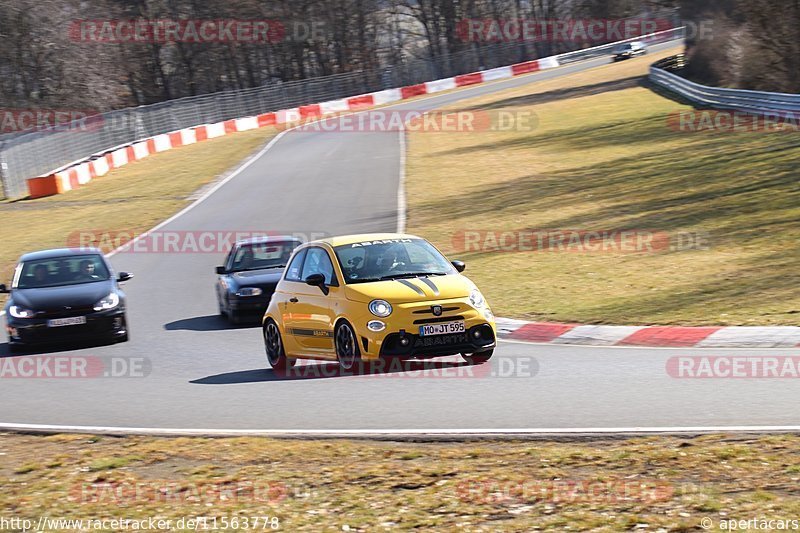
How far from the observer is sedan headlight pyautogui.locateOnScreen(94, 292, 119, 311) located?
643 inches

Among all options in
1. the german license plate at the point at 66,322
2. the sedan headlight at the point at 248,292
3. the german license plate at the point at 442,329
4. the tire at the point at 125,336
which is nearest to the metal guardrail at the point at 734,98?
the sedan headlight at the point at 248,292

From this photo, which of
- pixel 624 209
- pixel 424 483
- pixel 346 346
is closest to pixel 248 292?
pixel 346 346

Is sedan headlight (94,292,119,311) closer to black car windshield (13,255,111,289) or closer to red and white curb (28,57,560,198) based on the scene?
black car windshield (13,255,111,289)

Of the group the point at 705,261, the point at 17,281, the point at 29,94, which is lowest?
the point at 705,261

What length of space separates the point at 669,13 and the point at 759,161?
277 ft

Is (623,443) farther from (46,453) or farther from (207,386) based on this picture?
(207,386)

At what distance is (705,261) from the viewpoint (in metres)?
19.6

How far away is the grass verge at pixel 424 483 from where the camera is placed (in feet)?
21.7

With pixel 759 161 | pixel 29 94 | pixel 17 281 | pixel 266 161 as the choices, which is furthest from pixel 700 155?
pixel 29 94

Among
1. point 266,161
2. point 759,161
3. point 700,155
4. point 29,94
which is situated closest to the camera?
point 759,161

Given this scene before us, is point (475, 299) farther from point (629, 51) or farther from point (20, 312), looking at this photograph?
point (629, 51)

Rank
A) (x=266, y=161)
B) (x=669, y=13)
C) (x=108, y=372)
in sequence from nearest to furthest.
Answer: (x=108, y=372), (x=266, y=161), (x=669, y=13)

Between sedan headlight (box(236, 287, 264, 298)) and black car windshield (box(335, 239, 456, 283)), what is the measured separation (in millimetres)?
4723

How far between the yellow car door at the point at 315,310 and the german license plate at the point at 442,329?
1.17 meters
